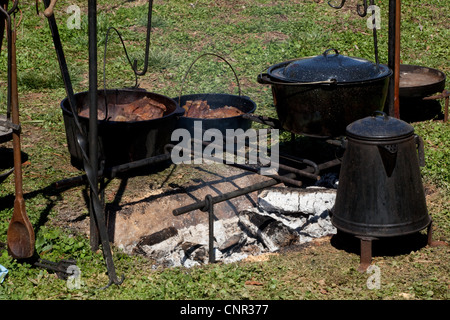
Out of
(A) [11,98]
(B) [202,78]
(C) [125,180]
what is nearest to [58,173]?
(C) [125,180]

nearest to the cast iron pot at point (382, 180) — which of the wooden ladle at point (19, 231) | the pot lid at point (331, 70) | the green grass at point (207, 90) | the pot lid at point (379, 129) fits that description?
the pot lid at point (379, 129)

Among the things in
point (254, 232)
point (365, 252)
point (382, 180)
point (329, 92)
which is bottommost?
point (254, 232)

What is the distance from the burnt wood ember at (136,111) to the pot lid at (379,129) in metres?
Answer: 2.52

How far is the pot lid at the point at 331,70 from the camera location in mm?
5129

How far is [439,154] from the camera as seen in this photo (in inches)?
259

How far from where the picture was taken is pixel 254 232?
5336mm

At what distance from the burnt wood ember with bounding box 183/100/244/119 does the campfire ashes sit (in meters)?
1.43

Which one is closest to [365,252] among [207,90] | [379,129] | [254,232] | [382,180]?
[382,180]

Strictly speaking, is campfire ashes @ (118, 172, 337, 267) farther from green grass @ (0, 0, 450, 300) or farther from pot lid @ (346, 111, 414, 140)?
pot lid @ (346, 111, 414, 140)

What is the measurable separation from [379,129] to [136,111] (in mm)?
2958

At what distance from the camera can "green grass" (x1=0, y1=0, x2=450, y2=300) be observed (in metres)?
4.18

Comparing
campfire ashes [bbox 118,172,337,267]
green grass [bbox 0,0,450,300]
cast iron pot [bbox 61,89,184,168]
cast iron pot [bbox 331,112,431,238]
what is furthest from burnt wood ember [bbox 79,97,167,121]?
cast iron pot [bbox 331,112,431,238]

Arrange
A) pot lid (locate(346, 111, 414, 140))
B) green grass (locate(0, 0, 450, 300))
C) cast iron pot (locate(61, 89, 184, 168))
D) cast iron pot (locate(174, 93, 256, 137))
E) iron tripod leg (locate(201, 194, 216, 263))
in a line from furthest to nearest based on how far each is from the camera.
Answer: cast iron pot (locate(174, 93, 256, 137)) < cast iron pot (locate(61, 89, 184, 168)) < iron tripod leg (locate(201, 194, 216, 263)) < pot lid (locate(346, 111, 414, 140)) < green grass (locate(0, 0, 450, 300))

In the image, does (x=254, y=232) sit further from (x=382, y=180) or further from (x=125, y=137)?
(x=125, y=137)
